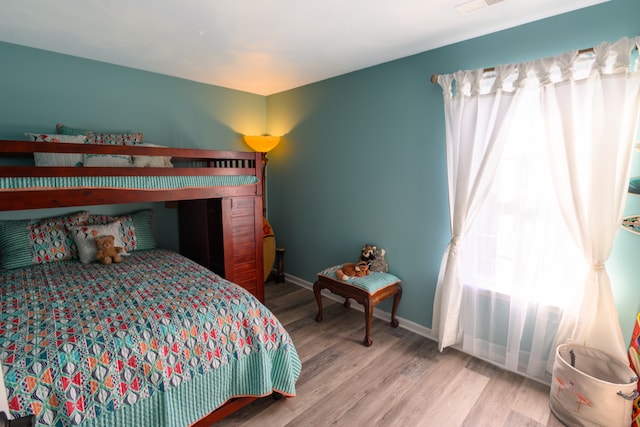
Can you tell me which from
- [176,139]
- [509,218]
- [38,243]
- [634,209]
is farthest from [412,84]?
[38,243]

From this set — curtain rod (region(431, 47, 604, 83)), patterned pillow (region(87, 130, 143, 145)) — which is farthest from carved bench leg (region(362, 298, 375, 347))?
patterned pillow (region(87, 130, 143, 145))

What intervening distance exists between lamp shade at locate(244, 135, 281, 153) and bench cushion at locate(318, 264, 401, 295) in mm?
1824

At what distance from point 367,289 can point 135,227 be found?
230 cm

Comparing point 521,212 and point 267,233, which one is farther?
point 267,233

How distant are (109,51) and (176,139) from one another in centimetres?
98

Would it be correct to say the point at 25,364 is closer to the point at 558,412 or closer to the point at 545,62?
the point at 558,412

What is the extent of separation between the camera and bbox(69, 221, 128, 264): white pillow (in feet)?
8.45

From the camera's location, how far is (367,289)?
2.52 metres

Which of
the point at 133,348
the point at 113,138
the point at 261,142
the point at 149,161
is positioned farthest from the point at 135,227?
the point at 133,348

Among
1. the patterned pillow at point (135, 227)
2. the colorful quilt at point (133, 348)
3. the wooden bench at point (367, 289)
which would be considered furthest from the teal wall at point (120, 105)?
the wooden bench at point (367, 289)

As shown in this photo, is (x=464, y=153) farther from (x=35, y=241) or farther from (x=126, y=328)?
(x=35, y=241)

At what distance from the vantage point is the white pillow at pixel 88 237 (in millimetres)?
2576

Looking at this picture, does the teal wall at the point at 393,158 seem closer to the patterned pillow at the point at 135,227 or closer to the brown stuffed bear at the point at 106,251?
the patterned pillow at the point at 135,227

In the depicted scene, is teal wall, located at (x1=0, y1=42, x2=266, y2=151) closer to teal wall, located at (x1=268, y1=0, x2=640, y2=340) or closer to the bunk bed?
the bunk bed
